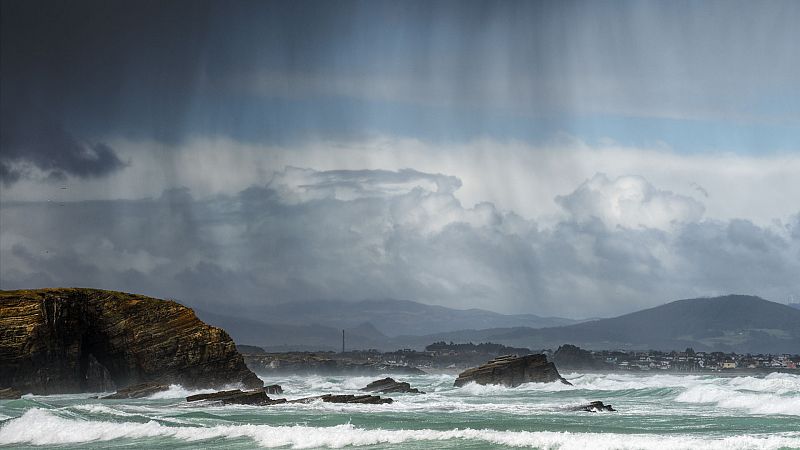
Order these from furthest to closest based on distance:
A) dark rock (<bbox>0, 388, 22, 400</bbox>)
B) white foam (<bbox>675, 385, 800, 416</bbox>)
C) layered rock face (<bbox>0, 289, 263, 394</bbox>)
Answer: layered rock face (<bbox>0, 289, 263, 394</bbox>), dark rock (<bbox>0, 388, 22, 400</bbox>), white foam (<bbox>675, 385, 800, 416</bbox>)

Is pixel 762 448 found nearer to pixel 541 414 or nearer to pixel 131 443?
pixel 541 414

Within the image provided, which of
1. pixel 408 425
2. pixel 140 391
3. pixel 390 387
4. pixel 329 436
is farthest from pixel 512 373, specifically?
pixel 329 436

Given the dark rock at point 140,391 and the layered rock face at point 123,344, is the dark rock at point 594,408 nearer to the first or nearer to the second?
the layered rock face at point 123,344

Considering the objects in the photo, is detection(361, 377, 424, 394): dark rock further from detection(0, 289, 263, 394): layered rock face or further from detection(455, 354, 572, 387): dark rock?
detection(0, 289, 263, 394): layered rock face

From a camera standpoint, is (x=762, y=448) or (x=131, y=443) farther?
(x=131, y=443)

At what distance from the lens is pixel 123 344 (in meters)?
71.7

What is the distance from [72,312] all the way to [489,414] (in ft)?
116

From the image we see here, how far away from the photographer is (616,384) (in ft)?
297

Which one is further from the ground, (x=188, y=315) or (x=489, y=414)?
(x=188, y=315)

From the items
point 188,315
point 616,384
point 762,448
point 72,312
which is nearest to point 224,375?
point 188,315

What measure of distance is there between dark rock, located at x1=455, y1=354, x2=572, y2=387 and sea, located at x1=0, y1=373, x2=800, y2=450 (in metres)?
21.0

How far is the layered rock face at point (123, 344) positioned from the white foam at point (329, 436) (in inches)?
1011

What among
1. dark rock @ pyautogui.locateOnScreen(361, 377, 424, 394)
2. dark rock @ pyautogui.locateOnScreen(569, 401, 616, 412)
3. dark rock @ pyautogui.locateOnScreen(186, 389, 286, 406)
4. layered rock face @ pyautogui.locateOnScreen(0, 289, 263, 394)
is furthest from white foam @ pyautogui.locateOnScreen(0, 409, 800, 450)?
dark rock @ pyautogui.locateOnScreen(361, 377, 424, 394)

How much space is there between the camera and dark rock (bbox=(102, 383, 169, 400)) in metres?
64.3
